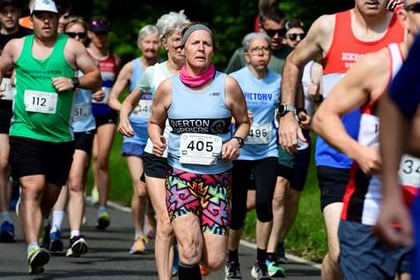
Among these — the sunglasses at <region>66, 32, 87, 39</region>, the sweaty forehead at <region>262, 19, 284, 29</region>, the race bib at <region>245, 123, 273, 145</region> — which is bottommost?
the race bib at <region>245, 123, 273, 145</region>

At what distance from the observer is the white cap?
38.8ft

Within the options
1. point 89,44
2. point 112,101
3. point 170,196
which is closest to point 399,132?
point 170,196

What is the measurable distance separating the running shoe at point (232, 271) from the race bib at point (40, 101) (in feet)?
5.91

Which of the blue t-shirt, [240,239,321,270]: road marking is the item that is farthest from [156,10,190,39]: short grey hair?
the blue t-shirt

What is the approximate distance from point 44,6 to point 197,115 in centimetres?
276

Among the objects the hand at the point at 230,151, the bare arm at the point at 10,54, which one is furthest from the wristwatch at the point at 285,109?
the bare arm at the point at 10,54

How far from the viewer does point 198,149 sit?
9.43 meters

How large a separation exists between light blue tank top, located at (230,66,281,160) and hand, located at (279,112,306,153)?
3473 mm

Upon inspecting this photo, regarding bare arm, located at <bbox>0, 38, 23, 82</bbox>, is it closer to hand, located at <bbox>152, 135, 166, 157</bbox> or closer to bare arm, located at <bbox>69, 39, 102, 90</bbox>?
bare arm, located at <bbox>69, 39, 102, 90</bbox>

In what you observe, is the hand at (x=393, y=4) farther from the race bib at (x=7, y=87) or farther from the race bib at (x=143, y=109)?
the race bib at (x=7, y=87)

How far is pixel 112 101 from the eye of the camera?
13992 millimetres

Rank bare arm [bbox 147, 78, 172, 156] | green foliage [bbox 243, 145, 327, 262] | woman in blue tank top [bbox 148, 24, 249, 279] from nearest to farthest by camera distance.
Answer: woman in blue tank top [bbox 148, 24, 249, 279] → bare arm [bbox 147, 78, 172, 156] → green foliage [bbox 243, 145, 327, 262]

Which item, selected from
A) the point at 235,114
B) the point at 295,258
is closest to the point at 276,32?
the point at 295,258

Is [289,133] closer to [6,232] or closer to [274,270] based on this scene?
[274,270]
